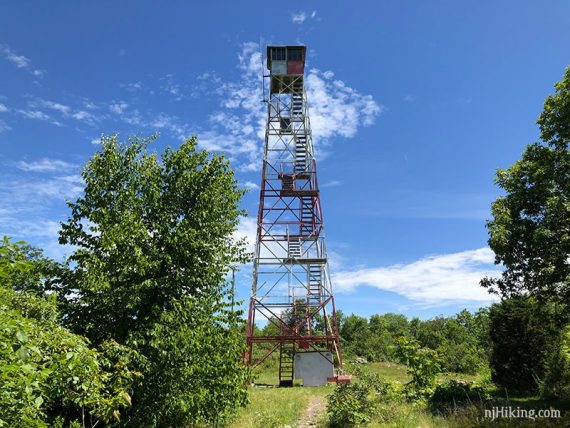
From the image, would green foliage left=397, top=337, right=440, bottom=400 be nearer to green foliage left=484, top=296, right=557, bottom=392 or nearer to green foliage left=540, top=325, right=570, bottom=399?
green foliage left=540, top=325, right=570, bottom=399

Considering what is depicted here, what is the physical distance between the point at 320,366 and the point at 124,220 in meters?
16.3

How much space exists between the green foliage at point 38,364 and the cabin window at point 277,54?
881 inches

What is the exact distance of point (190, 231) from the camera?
9156 millimetres

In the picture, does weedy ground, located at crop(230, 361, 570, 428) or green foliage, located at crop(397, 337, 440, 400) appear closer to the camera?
weedy ground, located at crop(230, 361, 570, 428)

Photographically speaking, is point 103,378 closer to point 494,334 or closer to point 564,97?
point 564,97

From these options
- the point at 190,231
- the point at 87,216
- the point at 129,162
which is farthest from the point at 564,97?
the point at 87,216

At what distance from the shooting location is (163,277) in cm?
901

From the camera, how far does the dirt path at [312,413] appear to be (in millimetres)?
11344

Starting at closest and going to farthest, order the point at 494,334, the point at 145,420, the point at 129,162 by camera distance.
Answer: the point at 145,420 → the point at 129,162 → the point at 494,334

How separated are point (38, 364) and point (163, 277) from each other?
3.36 metres

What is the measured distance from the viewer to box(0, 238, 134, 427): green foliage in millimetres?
4270

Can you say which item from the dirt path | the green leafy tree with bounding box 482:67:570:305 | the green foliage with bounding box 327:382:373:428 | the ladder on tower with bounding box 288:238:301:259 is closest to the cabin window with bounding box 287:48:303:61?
the ladder on tower with bounding box 288:238:301:259

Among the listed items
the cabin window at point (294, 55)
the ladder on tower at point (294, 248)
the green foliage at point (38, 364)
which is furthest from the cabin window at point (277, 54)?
the green foliage at point (38, 364)

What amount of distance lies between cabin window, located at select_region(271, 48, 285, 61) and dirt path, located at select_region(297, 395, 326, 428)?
1995cm
